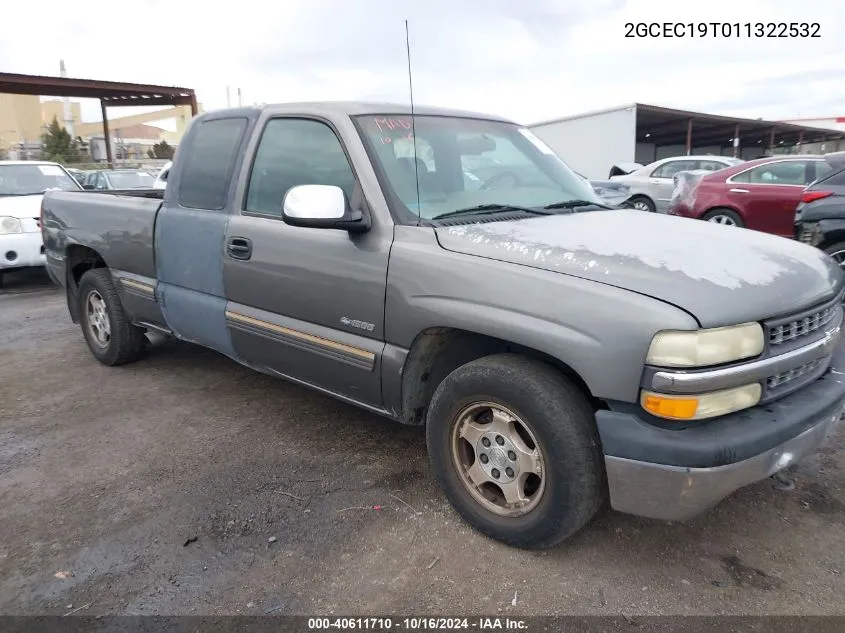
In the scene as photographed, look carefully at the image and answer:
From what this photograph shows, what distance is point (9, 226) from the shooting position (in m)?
7.83

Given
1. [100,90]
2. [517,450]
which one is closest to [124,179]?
[100,90]

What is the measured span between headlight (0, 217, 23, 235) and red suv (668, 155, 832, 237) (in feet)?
29.2

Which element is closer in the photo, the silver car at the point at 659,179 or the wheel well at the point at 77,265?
the wheel well at the point at 77,265

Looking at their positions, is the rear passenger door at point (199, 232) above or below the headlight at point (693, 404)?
above

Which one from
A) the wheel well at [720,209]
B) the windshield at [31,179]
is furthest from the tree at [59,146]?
the wheel well at [720,209]

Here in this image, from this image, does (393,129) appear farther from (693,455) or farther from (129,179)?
(129,179)

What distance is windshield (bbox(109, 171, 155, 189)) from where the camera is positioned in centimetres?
1298

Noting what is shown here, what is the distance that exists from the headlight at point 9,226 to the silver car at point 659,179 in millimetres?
10058

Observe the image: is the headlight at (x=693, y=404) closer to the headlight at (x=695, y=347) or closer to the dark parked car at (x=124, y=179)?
the headlight at (x=695, y=347)

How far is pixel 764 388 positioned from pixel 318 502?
76.4 inches

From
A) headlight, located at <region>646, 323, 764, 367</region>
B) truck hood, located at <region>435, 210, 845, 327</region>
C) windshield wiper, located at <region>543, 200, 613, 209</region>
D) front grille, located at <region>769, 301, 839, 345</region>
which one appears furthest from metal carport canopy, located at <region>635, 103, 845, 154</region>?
headlight, located at <region>646, 323, 764, 367</region>

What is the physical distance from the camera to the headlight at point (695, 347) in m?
→ 2.06

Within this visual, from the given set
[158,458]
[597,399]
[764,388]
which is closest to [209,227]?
[158,458]

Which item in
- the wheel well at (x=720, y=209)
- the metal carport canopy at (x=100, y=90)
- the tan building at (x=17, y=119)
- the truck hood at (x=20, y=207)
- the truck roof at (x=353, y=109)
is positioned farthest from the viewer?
the tan building at (x=17, y=119)
